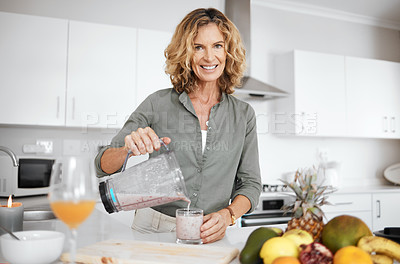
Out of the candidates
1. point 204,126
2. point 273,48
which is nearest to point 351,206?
point 273,48

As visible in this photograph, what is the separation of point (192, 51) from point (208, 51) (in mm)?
67

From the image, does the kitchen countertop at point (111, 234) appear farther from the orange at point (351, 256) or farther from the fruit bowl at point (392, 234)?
the fruit bowl at point (392, 234)

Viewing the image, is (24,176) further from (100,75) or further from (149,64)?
(149,64)

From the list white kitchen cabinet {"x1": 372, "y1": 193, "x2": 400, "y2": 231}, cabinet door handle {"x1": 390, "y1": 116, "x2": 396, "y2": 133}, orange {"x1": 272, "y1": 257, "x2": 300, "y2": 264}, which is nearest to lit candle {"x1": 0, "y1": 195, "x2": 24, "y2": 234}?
orange {"x1": 272, "y1": 257, "x2": 300, "y2": 264}

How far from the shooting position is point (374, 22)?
4.51 meters

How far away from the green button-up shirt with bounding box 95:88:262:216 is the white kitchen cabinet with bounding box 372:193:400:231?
2528 millimetres

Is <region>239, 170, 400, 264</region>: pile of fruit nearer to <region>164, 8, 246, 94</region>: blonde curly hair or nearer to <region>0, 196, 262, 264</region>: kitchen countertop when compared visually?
<region>0, 196, 262, 264</region>: kitchen countertop

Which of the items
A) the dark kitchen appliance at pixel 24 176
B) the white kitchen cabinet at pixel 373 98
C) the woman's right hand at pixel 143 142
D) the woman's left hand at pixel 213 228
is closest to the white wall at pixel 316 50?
the white kitchen cabinet at pixel 373 98

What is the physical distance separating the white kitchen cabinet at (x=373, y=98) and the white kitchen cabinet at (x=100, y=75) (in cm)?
234

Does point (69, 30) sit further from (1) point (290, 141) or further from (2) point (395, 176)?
(2) point (395, 176)

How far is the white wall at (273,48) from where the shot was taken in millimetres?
3207

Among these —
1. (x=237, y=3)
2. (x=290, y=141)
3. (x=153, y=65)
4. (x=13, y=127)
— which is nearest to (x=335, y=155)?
(x=290, y=141)

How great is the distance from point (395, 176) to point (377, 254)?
152 inches

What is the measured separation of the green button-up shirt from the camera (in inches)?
58.7
